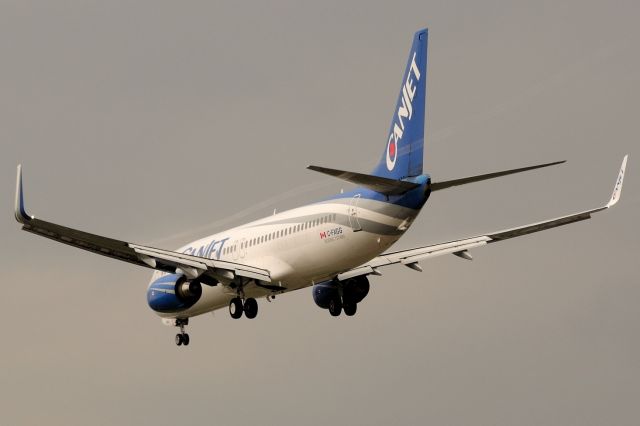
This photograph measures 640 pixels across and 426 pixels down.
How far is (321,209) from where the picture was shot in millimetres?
64625

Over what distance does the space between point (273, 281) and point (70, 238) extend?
988cm

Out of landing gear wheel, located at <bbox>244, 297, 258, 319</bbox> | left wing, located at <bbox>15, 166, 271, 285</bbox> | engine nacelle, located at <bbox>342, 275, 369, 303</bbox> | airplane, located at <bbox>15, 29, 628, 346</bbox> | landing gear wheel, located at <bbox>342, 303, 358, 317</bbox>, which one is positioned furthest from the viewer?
landing gear wheel, located at <bbox>342, 303, 358, 317</bbox>

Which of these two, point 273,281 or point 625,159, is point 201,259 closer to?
point 273,281

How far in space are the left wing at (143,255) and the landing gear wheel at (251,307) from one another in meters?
1.22

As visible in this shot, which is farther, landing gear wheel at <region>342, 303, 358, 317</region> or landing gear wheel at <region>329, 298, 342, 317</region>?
landing gear wheel at <region>329, 298, 342, 317</region>

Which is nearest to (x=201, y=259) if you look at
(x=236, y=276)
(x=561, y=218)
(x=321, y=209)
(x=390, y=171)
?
(x=236, y=276)

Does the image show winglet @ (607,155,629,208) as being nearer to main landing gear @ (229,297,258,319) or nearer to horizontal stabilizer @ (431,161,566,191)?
horizontal stabilizer @ (431,161,566,191)

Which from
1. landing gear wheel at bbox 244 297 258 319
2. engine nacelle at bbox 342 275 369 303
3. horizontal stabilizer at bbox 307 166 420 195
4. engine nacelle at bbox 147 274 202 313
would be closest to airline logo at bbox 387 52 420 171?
horizontal stabilizer at bbox 307 166 420 195

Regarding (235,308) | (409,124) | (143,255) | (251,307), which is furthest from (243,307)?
(409,124)

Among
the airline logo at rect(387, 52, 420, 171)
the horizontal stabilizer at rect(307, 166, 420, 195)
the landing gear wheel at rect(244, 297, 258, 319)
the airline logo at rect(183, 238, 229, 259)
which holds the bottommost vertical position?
the landing gear wheel at rect(244, 297, 258, 319)

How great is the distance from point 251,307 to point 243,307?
0.50 meters

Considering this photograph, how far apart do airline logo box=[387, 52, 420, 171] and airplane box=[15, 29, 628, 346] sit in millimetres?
52

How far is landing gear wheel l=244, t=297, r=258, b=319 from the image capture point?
66.6m

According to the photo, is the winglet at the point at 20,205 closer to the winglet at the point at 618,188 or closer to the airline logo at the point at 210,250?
the airline logo at the point at 210,250
